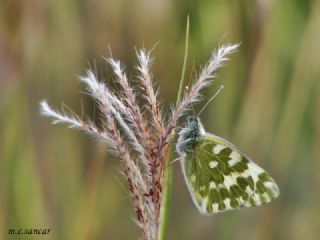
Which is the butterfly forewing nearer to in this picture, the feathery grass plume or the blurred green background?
the blurred green background

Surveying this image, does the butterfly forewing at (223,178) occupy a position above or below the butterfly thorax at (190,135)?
below

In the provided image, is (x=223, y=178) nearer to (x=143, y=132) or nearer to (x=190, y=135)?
(x=190, y=135)

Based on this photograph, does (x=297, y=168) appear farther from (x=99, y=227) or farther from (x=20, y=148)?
(x=20, y=148)

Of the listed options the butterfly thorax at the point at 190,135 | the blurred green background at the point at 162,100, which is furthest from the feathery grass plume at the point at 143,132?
the blurred green background at the point at 162,100

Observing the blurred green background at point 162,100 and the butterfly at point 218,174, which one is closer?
the butterfly at point 218,174

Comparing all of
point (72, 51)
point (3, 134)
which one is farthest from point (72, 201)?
point (72, 51)

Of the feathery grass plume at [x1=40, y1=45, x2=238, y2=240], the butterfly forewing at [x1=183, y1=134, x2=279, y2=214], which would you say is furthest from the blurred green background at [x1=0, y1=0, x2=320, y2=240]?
the feathery grass plume at [x1=40, y1=45, x2=238, y2=240]

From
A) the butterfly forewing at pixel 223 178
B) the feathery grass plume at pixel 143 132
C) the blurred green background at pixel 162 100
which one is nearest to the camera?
the feathery grass plume at pixel 143 132

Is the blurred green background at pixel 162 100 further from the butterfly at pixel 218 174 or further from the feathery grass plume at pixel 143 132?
the feathery grass plume at pixel 143 132

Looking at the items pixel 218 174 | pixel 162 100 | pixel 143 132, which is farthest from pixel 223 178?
pixel 143 132

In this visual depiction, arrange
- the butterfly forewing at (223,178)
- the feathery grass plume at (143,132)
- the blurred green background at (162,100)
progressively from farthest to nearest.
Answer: the blurred green background at (162,100)
the butterfly forewing at (223,178)
the feathery grass plume at (143,132)
